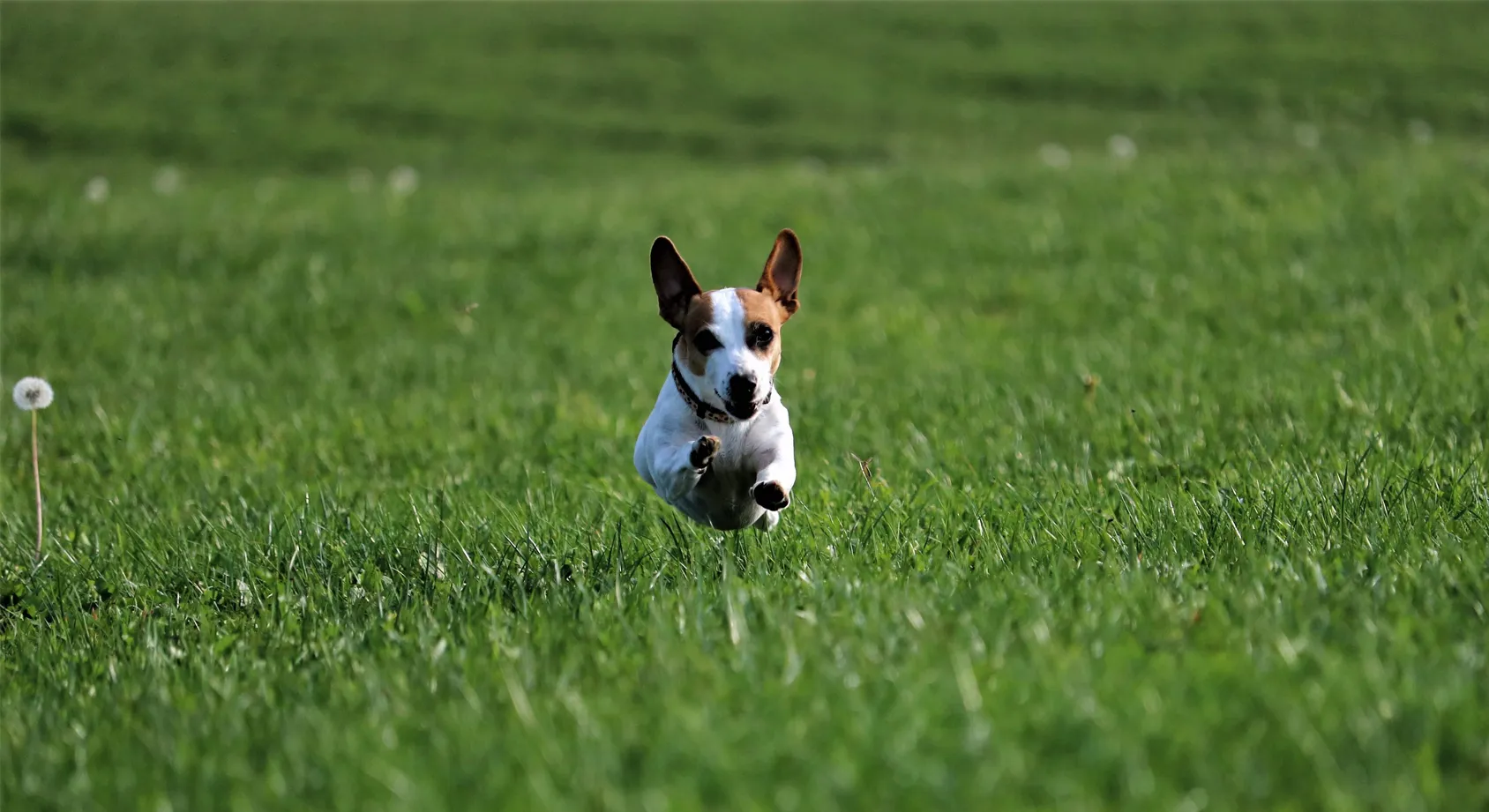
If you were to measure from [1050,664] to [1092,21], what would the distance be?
35.6 m

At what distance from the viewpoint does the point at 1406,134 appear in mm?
23922

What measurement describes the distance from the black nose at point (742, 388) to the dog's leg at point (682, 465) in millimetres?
140

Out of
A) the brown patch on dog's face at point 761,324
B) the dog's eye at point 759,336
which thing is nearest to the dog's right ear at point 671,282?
the brown patch on dog's face at point 761,324

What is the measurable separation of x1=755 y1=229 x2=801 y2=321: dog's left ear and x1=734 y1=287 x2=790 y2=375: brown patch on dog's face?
11 centimetres

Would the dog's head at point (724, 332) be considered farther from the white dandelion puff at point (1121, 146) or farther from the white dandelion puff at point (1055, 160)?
the white dandelion puff at point (1121, 146)

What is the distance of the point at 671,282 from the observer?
157 inches

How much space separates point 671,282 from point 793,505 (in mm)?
1305

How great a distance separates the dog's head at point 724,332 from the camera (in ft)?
12.2

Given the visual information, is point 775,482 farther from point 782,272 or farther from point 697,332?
point 782,272

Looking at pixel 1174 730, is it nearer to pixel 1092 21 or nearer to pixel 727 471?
pixel 727 471

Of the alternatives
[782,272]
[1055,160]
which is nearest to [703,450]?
[782,272]

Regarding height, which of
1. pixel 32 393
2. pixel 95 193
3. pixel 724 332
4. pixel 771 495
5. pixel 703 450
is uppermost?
pixel 724 332

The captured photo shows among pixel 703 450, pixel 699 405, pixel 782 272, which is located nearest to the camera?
pixel 703 450

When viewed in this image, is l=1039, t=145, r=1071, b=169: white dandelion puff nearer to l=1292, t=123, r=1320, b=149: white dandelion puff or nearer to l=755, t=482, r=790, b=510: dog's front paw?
l=1292, t=123, r=1320, b=149: white dandelion puff
